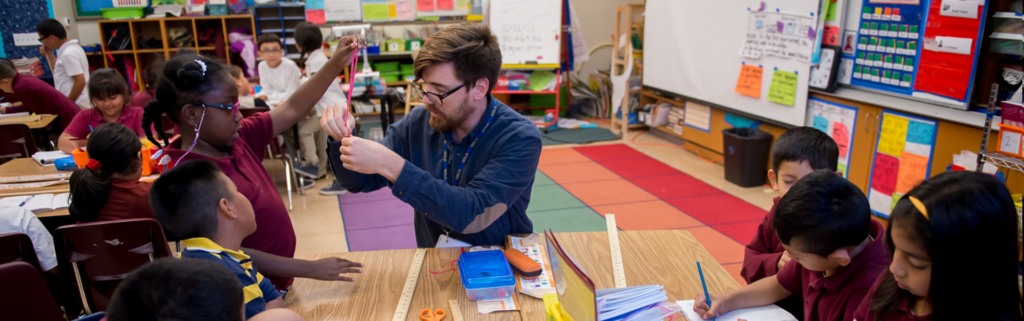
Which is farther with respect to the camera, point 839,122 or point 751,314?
point 839,122

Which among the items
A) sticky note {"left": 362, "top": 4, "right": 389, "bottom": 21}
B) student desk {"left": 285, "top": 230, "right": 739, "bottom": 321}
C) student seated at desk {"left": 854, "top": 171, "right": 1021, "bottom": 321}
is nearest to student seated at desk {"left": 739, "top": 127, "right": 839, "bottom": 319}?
student desk {"left": 285, "top": 230, "right": 739, "bottom": 321}

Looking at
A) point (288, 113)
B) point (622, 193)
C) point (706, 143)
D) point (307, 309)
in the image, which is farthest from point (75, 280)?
point (706, 143)

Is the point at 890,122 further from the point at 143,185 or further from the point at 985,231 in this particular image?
the point at 143,185

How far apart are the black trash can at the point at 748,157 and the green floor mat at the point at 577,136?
5.72ft

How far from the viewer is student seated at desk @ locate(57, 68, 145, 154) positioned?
333 centimetres

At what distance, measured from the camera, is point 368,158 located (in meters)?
1.42

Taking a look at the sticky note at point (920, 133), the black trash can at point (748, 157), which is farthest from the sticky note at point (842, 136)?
the black trash can at point (748, 157)

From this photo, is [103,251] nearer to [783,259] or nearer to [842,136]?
[783,259]

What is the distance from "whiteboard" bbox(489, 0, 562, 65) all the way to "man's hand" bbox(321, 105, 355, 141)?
197 inches

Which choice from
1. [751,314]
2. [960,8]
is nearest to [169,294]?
[751,314]

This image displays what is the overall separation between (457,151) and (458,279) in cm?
39

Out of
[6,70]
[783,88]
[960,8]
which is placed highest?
[960,8]

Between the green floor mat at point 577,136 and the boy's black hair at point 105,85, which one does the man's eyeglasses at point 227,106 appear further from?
the green floor mat at point 577,136

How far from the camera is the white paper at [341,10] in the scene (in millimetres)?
7199
